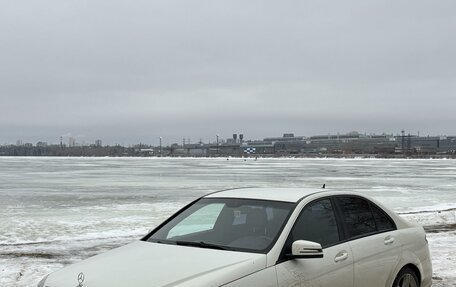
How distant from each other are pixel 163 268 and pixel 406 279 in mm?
3000

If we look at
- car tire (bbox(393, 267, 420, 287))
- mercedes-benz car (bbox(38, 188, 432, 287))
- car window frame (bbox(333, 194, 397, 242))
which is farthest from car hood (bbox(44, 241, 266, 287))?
car tire (bbox(393, 267, 420, 287))

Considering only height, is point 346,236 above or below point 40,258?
above

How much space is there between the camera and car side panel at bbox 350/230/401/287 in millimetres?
4965

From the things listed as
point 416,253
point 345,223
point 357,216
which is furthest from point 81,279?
point 416,253

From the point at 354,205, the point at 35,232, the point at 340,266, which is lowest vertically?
the point at 35,232

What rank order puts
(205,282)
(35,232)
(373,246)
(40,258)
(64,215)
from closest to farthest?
(205,282) → (373,246) → (40,258) → (35,232) → (64,215)

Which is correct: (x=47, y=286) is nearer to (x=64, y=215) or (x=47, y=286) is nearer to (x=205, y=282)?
(x=205, y=282)

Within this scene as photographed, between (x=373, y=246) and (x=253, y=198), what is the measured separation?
133cm

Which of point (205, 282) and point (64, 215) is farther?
point (64, 215)

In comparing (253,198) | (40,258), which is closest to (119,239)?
(40,258)

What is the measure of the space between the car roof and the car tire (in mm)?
1334

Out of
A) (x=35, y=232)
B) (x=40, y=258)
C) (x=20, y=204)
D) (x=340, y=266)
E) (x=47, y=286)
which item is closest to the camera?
(x=47, y=286)

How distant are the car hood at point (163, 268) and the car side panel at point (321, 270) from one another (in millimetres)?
244

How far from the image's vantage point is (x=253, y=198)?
4.96 meters
